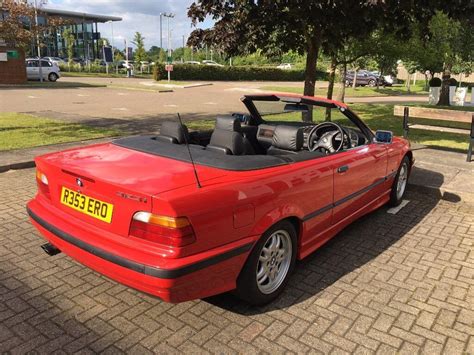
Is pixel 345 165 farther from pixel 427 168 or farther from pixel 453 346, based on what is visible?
pixel 427 168

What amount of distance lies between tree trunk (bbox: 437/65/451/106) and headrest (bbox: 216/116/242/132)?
1943cm

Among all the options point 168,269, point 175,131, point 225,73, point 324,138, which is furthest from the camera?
point 225,73

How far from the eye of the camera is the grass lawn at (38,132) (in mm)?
8469

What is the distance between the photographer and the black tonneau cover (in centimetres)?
299

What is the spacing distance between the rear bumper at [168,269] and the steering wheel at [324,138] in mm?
1722

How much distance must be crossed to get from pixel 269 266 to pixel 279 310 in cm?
32

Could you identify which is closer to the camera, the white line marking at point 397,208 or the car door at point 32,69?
the white line marking at point 397,208

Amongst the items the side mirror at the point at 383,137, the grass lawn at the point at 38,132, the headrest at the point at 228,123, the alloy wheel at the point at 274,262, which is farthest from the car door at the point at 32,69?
the alloy wheel at the point at 274,262

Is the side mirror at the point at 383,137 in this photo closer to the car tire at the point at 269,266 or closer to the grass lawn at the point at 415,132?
the grass lawn at the point at 415,132

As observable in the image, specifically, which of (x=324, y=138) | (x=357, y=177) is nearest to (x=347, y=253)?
(x=357, y=177)

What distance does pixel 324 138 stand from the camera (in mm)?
4203

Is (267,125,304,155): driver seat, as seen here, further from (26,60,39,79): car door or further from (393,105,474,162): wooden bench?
(26,60,39,79): car door

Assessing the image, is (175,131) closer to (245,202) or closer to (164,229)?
(245,202)

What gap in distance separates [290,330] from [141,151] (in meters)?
1.75
